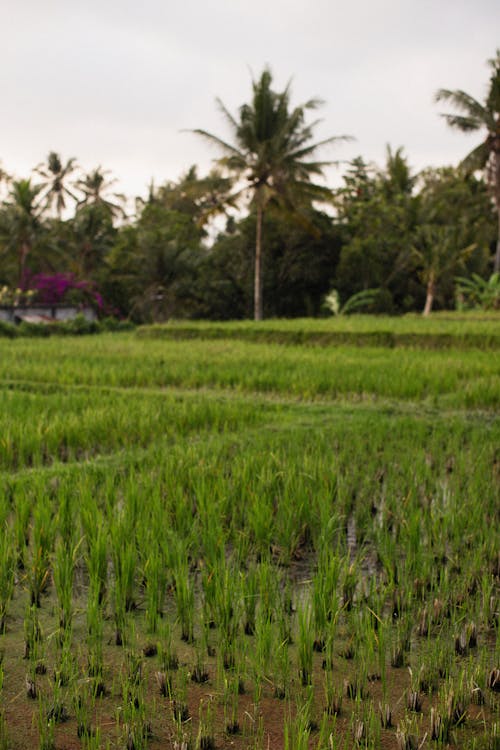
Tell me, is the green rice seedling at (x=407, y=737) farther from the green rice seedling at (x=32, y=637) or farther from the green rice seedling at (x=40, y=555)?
the green rice seedling at (x=40, y=555)

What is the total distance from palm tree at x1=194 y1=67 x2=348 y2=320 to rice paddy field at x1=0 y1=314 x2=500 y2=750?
1370 cm

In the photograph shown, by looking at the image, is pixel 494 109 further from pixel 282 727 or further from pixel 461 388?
pixel 282 727

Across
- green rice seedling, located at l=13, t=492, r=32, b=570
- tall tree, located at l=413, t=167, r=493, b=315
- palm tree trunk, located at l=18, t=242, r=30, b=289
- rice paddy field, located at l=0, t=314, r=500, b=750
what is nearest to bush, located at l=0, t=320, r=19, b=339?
palm tree trunk, located at l=18, t=242, r=30, b=289

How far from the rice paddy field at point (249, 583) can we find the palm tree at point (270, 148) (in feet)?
44.9

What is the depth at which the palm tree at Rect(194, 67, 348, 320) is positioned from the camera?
1733 cm

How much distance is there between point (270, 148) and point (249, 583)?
1646cm

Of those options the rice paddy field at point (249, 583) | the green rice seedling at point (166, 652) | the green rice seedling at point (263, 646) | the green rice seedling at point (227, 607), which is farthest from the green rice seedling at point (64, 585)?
the green rice seedling at point (263, 646)

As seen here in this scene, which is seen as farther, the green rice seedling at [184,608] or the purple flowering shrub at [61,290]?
the purple flowering shrub at [61,290]

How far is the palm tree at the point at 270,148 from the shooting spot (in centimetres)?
1733

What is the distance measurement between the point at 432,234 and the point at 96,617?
54.7 feet

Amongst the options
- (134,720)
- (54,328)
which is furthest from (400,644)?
(54,328)

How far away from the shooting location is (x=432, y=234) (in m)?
17.2

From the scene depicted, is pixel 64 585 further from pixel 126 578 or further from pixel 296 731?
pixel 296 731

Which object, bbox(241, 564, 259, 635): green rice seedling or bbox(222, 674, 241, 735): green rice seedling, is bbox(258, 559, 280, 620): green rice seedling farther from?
bbox(222, 674, 241, 735): green rice seedling
